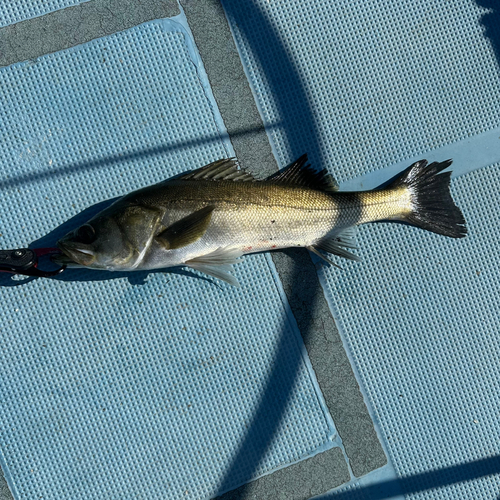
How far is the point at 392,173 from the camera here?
2668 mm

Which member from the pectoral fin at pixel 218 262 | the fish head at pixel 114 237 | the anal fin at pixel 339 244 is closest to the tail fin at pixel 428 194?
the anal fin at pixel 339 244

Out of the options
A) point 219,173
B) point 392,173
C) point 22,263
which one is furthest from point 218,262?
point 392,173

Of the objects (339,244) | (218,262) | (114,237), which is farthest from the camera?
(339,244)

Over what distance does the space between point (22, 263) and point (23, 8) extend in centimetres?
147

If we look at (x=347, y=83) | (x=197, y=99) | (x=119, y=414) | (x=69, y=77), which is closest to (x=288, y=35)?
(x=347, y=83)

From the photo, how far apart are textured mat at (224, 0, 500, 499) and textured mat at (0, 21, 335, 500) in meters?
0.57

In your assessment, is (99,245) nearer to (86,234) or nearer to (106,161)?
(86,234)

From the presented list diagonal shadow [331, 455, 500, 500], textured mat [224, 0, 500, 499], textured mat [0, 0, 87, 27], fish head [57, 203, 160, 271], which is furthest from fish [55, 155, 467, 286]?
diagonal shadow [331, 455, 500, 500]

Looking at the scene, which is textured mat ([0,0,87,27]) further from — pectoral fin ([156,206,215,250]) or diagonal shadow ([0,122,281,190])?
pectoral fin ([156,206,215,250])

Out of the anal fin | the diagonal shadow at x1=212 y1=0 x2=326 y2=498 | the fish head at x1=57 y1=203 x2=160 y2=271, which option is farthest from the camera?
the diagonal shadow at x1=212 y1=0 x2=326 y2=498

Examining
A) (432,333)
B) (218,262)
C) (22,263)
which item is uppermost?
(22,263)

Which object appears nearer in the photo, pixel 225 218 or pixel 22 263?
pixel 225 218

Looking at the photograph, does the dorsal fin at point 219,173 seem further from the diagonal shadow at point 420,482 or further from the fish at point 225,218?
the diagonal shadow at point 420,482

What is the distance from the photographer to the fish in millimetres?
2195
